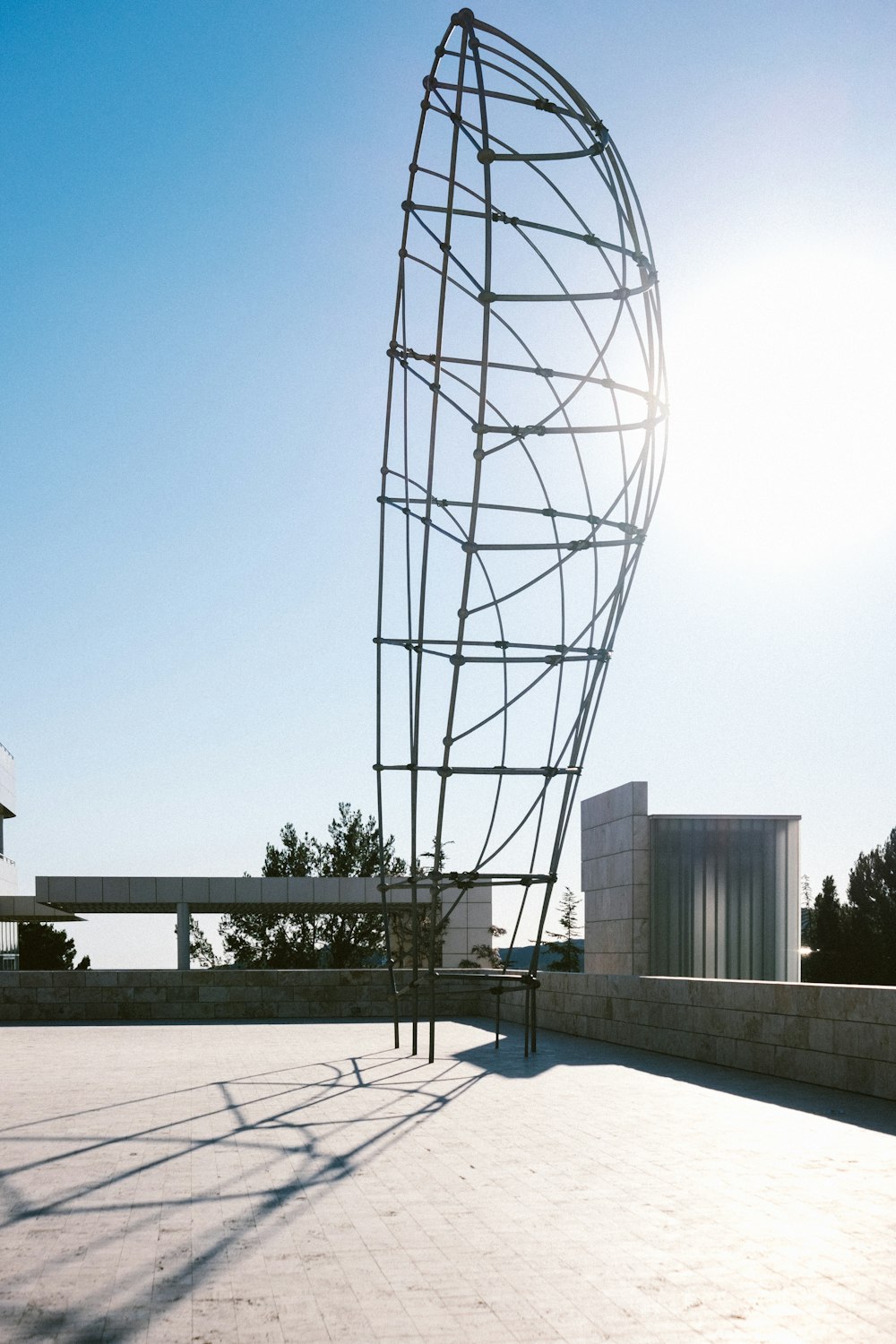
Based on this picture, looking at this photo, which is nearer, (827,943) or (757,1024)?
(757,1024)

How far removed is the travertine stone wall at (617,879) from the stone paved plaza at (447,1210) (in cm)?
945

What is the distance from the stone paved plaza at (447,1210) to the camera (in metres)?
4.67

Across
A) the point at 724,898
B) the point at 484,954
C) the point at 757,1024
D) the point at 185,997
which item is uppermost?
the point at 724,898

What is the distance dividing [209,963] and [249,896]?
27.9m

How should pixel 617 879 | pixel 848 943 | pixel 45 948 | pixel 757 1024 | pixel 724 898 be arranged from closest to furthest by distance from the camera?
pixel 757 1024, pixel 724 898, pixel 617 879, pixel 848 943, pixel 45 948

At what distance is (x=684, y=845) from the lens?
21531 mm

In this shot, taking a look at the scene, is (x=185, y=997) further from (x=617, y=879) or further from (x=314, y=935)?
(x=314, y=935)

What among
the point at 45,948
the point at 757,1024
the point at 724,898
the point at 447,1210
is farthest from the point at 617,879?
the point at 45,948

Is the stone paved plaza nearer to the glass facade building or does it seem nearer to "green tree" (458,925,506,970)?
the glass facade building

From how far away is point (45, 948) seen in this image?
77.6 metres

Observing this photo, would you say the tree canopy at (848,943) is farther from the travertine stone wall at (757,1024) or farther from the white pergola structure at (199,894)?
the travertine stone wall at (757,1024)

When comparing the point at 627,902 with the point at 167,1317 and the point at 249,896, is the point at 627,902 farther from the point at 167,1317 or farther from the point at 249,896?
the point at 249,896

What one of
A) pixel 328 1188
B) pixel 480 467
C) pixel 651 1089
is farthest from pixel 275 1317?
pixel 480 467

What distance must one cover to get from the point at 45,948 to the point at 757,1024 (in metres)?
71.3
